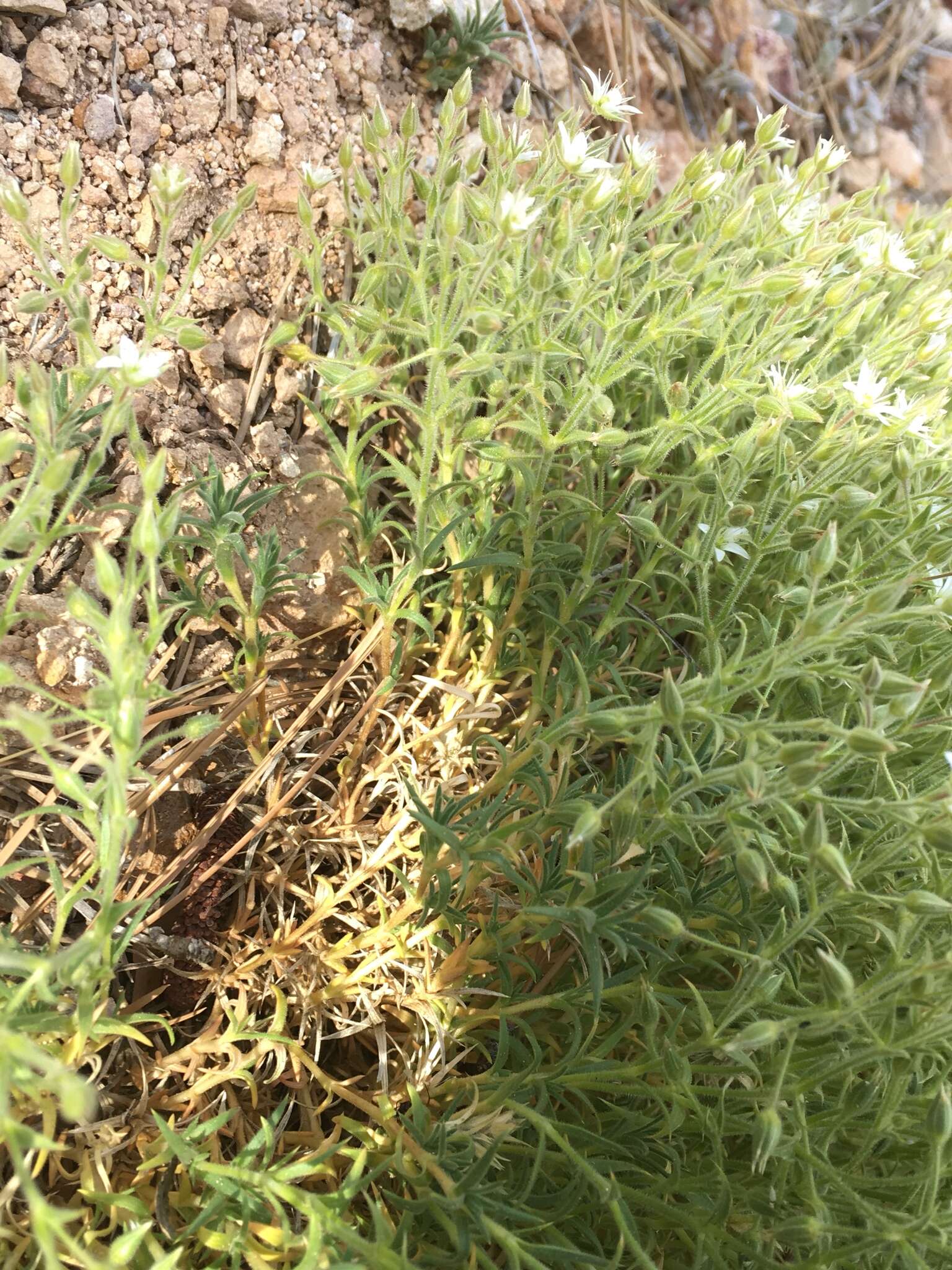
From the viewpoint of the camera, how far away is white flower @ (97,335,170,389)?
140cm

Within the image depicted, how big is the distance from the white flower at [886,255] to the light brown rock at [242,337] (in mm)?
1371

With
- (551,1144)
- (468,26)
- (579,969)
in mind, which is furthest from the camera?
(468,26)

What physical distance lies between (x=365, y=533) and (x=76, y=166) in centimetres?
84

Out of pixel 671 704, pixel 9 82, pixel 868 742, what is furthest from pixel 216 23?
pixel 868 742

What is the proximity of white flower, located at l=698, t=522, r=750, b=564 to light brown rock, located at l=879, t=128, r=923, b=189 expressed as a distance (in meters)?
3.14

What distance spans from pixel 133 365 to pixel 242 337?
902 mm

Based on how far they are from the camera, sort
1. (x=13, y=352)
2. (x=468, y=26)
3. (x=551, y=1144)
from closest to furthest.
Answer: (x=551, y=1144) → (x=13, y=352) → (x=468, y=26)

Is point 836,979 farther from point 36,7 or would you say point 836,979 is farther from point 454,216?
point 36,7

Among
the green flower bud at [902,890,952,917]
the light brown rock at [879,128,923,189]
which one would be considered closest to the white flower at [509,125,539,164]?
the green flower bud at [902,890,952,917]

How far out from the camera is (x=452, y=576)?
2.06 meters

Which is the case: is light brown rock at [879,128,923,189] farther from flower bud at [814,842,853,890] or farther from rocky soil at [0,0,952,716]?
flower bud at [814,842,853,890]

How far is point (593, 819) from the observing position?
1.36m

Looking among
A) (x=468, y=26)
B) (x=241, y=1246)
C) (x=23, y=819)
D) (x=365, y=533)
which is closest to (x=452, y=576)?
(x=365, y=533)

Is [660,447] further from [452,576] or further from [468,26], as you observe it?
[468,26]
